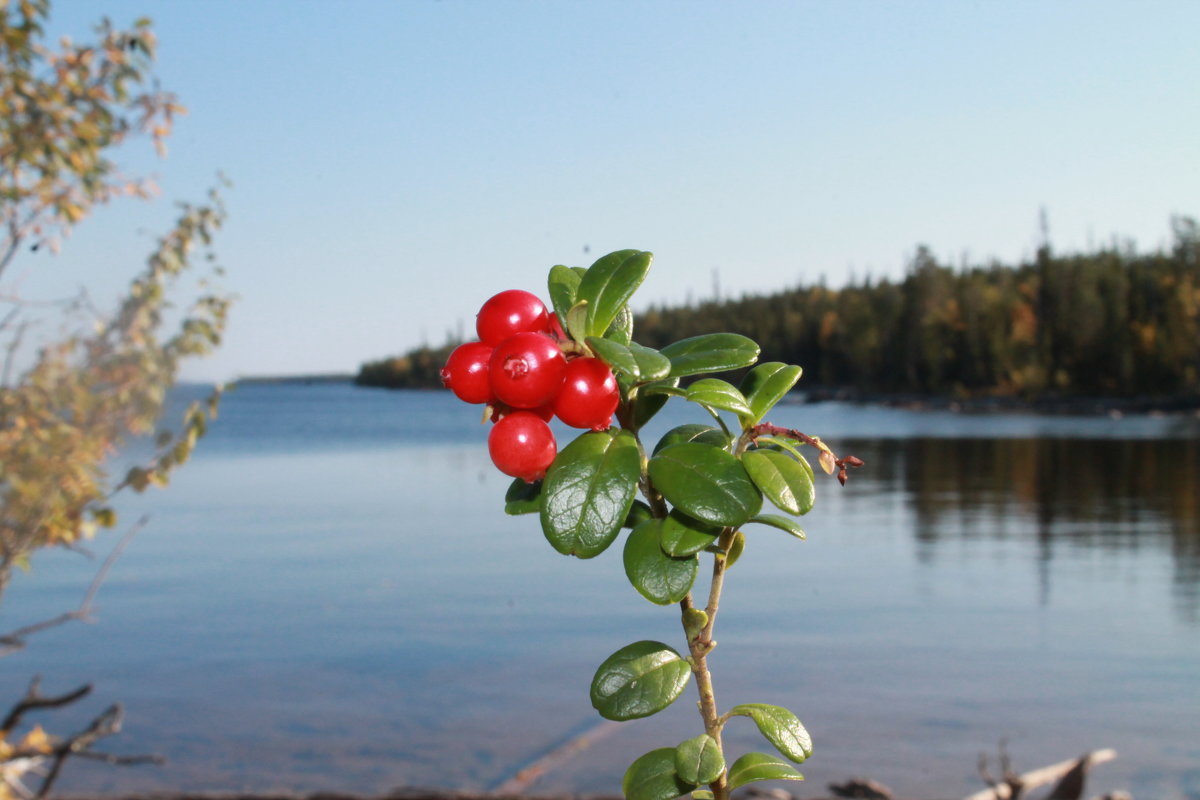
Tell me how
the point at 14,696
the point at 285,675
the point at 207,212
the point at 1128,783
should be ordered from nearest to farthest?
the point at 207,212, the point at 1128,783, the point at 14,696, the point at 285,675

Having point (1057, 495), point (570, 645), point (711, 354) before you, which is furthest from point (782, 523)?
point (1057, 495)

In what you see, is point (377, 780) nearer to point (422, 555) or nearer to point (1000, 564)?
point (422, 555)

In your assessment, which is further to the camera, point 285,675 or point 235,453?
point 235,453

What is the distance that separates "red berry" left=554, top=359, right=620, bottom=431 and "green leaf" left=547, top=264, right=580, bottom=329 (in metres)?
0.07

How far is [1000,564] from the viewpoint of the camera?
16.4 metres

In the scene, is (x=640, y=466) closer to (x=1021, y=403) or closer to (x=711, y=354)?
(x=711, y=354)

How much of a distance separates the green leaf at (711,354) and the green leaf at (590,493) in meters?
0.07

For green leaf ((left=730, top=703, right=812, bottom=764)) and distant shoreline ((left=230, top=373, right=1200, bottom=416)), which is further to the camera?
distant shoreline ((left=230, top=373, right=1200, bottom=416))

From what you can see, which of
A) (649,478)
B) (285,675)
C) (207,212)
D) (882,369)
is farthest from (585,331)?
(882,369)

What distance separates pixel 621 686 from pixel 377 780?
8035mm

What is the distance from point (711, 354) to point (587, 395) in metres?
0.12

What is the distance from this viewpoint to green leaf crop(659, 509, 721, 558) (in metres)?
0.66

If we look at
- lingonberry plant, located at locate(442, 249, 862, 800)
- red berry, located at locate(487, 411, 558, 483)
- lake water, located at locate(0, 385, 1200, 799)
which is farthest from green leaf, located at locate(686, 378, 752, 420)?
lake water, located at locate(0, 385, 1200, 799)

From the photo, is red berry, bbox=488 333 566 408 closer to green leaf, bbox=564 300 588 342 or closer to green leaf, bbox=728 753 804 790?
green leaf, bbox=564 300 588 342
